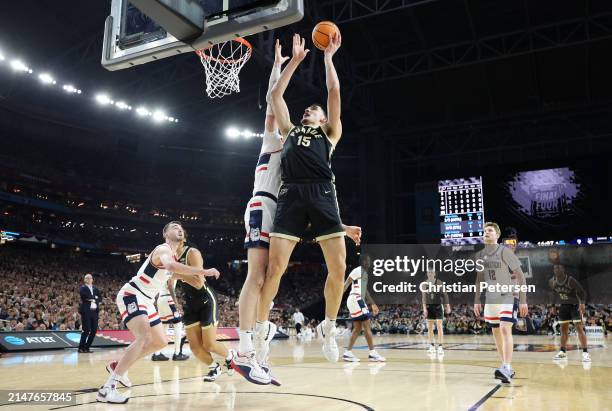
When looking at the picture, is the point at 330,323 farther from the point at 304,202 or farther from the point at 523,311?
the point at 523,311

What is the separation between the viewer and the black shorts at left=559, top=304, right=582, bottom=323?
10271 mm

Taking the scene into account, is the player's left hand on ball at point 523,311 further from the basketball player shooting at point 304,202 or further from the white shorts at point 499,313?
the basketball player shooting at point 304,202

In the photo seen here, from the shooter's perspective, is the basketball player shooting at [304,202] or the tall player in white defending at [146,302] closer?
the basketball player shooting at [304,202]

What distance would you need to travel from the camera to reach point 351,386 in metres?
6.06

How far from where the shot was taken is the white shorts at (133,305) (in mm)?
5816

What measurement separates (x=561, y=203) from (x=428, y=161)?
9221 millimetres

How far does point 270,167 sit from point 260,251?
0.85 meters

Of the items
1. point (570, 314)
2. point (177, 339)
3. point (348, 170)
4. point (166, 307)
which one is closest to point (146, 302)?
point (166, 307)

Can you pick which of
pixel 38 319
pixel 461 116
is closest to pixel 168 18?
pixel 38 319

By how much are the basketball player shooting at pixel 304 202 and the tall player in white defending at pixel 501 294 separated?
3019 millimetres

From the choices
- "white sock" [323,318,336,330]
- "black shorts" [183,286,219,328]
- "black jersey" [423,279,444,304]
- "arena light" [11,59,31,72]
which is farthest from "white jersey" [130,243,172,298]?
"arena light" [11,59,31,72]

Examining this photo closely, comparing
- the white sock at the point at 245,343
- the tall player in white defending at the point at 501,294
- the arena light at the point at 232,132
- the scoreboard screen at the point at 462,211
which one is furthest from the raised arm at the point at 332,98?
the arena light at the point at 232,132

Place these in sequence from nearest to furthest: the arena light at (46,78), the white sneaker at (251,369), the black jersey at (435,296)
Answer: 1. the white sneaker at (251,369)
2. the black jersey at (435,296)
3. the arena light at (46,78)

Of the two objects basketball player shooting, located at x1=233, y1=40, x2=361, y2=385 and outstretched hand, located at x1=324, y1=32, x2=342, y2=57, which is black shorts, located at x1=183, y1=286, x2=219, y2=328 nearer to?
basketball player shooting, located at x1=233, y1=40, x2=361, y2=385
